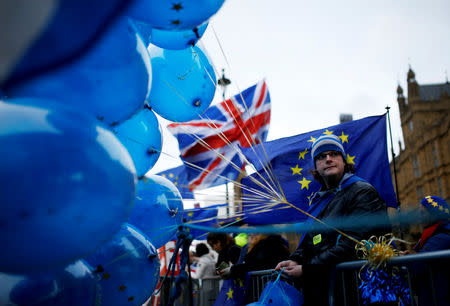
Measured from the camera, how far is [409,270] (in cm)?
243

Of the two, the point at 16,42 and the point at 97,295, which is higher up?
the point at 16,42

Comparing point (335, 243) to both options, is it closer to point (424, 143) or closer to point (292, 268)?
point (292, 268)

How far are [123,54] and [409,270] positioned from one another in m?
2.04

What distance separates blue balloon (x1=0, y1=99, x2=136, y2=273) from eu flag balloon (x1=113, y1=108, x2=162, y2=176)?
4.30ft

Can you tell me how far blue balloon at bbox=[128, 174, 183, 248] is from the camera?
3020 millimetres

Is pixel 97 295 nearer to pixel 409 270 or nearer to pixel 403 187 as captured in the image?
pixel 409 270

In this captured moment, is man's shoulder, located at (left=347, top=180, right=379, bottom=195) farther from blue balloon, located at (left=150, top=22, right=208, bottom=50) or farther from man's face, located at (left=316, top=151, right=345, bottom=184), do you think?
blue balloon, located at (left=150, top=22, right=208, bottom=50)

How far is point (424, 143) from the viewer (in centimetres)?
5331

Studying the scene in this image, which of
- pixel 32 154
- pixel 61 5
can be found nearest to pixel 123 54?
pixel 61 5

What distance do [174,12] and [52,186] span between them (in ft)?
3.66

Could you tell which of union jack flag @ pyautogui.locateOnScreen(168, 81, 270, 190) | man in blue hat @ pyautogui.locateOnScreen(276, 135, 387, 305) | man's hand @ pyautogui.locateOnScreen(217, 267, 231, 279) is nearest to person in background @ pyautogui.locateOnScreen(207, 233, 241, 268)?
man's hand @ pyautogui.locateOnScreen(217, 267, 231, 279)

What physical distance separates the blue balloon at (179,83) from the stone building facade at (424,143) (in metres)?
44.5

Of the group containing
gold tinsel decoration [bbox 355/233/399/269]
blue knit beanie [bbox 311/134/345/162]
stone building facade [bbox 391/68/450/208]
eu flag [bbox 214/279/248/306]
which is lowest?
eu flag [bbox 214/279/248/306]

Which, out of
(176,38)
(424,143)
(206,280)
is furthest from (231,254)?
(424,143)
